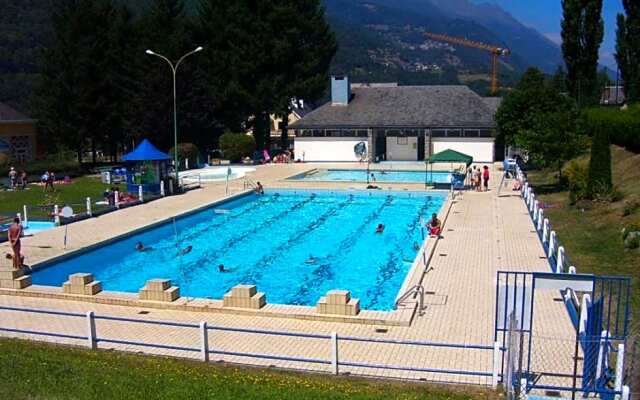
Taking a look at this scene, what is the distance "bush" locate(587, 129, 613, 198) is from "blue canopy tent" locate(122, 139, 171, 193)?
69.7 feet

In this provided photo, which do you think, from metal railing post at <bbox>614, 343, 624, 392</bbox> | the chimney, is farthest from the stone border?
the chimney

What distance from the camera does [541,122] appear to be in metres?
31.2

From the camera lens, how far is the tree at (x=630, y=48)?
1503 inches

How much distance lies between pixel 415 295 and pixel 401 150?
38.8 metres

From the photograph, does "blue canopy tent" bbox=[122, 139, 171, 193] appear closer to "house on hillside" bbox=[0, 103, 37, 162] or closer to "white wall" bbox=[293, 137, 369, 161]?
"house on hillside" bbox=[0, 103, 37, 162]

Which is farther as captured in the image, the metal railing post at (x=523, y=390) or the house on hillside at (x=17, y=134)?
the house on hillside at (x=17, y=134)

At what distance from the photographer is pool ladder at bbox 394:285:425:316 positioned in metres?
14.2

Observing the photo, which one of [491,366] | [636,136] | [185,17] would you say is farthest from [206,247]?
[185,17]

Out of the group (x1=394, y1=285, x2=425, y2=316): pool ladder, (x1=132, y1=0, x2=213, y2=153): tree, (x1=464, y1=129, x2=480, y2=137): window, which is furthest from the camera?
(x1=464, y1=129, x2=480, y2=137): window

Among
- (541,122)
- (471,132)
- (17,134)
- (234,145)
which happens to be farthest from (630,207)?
(17,134)

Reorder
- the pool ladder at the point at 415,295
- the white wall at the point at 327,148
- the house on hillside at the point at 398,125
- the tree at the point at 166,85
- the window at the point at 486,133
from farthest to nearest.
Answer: the white wall at the point at 327,148 → the house on hillside at the point at 398,125 → the window at the point at 486,133 → the tree at the point at 166,85 → the pool ladder at the point at 415,295

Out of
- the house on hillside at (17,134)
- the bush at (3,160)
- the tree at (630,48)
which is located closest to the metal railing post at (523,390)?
the tree at (630,48)

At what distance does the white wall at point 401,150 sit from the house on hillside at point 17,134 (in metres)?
29.7

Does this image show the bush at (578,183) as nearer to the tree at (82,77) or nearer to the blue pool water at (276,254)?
the blue pool water at (276,254)
